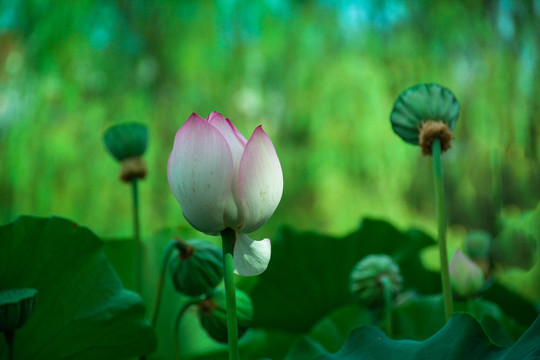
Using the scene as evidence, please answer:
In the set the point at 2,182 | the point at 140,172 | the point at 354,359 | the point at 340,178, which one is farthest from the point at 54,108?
the point at 354,359

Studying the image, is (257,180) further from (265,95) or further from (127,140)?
(265,95)

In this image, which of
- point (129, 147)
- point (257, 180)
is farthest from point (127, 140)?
point (257, 180)

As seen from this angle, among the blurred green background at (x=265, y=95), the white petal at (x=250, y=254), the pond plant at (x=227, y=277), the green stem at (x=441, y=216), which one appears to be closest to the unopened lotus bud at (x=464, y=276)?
the pond plant at (x=227, y=277)

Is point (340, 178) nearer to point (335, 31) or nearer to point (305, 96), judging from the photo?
point (305, 96)

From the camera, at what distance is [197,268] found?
1.35 ft

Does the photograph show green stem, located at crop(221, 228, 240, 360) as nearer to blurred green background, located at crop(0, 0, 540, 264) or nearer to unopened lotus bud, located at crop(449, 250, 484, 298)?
unopened lotus bud, located at crop(449, 250, 484, 298)

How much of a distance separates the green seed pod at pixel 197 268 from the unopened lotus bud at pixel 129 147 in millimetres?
100

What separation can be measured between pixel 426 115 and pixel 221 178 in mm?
152

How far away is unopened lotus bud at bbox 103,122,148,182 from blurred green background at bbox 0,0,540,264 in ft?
7.19

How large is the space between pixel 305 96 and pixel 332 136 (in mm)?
341

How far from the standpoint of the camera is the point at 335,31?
143 inches

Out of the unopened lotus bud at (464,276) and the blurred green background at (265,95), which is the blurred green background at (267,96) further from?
the unopened lotus bud at (464,276)

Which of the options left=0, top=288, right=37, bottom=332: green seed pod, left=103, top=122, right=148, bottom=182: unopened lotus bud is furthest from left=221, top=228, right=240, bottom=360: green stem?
left=103, top=122, right=148, bottom=182: unopened lotus bud

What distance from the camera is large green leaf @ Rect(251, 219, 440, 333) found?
714 mm
